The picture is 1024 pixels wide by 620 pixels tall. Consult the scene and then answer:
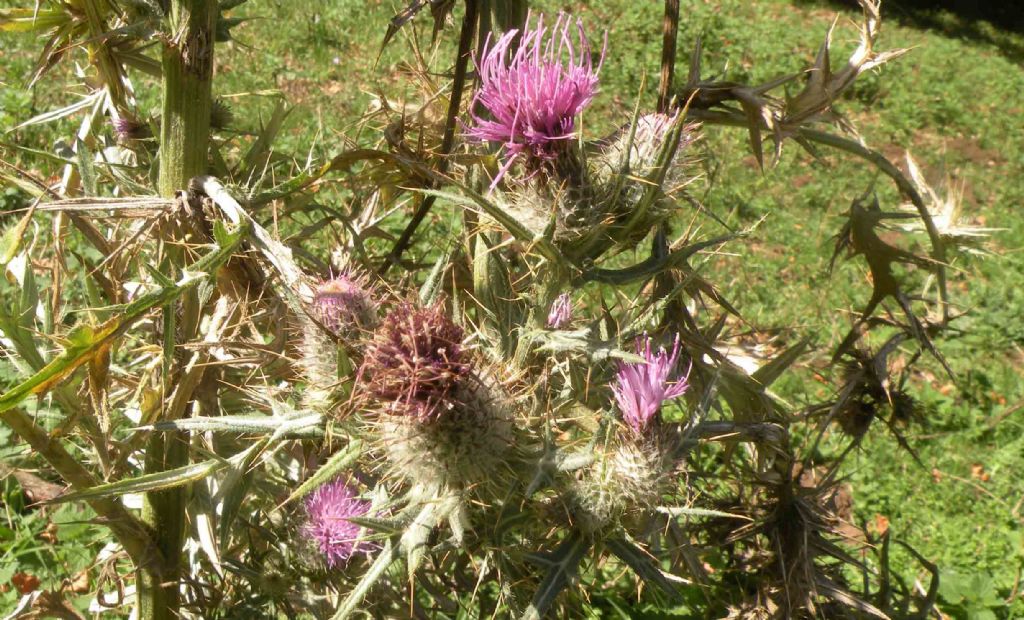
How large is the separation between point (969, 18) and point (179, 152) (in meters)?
16.0

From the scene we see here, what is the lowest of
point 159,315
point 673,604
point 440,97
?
point 673,604

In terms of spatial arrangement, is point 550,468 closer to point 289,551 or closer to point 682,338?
point 682,338

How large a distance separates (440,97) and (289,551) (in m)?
0.99

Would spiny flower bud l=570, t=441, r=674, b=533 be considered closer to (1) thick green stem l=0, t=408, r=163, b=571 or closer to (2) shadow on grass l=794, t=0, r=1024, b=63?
(1) thick green stem l=0, t=408, r=163, b=571

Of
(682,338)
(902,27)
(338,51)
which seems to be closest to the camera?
(682,338)

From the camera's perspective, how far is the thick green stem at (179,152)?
4.51 feet

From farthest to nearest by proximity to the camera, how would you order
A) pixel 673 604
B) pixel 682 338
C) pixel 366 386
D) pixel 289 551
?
pixel 673 604, pixel 289 551, pixel 682 338, pixel 366 386

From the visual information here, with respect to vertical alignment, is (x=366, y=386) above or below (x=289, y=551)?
above

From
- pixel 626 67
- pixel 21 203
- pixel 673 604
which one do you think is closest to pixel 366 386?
pixel 673 604

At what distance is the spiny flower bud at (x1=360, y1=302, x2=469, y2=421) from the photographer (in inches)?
46.9

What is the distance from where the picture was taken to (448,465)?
1311mm

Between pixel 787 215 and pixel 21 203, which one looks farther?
pixel 787 215

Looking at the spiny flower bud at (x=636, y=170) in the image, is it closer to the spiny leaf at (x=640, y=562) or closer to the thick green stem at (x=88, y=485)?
the spiny leaf at (x=640, y=562)

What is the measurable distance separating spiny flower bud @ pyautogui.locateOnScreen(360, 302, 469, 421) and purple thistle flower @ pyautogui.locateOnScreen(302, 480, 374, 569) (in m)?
0.56
